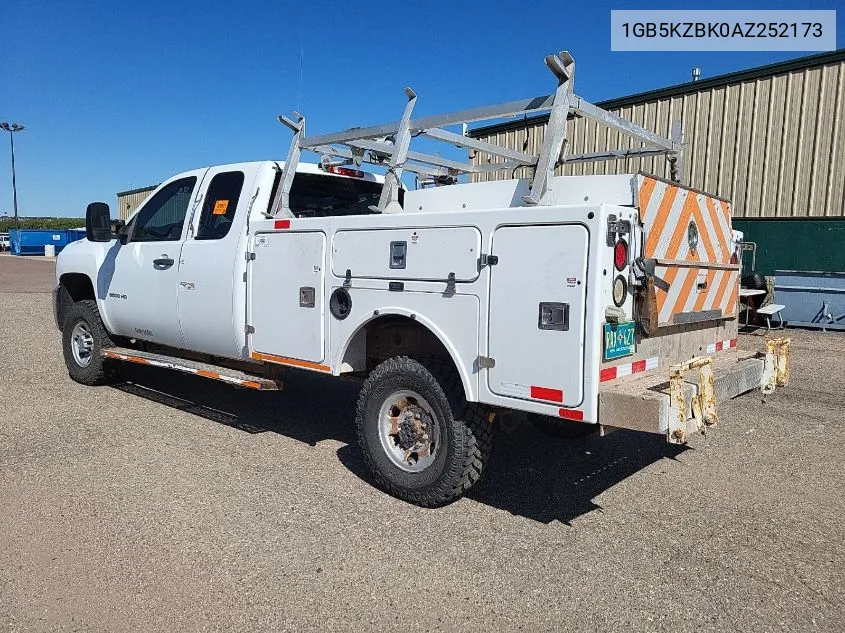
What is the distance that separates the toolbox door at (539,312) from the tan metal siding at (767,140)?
10.1 metres

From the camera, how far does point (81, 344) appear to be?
740cm

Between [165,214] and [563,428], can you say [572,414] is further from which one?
[165,214]

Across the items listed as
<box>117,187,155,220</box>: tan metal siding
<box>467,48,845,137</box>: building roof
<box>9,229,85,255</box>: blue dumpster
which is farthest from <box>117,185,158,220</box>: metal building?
<box>467,48,845,137</box>: building roof

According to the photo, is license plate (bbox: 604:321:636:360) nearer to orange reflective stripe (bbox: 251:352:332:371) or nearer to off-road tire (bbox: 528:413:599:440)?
off-road tire (bbox: 528:413:599:440)

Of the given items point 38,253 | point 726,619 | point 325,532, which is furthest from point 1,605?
point 38,253

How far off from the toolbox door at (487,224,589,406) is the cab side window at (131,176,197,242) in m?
3.48

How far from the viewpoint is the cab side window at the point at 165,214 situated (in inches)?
241

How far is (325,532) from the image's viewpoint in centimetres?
386

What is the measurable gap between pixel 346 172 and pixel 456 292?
99.6 inches

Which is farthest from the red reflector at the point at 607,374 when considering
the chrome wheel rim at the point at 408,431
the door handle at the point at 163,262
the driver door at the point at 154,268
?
the door handle at the point at 163,262

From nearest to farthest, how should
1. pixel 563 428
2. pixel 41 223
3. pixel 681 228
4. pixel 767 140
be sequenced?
pixel 681 228 < pixel 563 428 < pixel 767 140 < pixel 41 223

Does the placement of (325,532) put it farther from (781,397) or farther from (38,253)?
(38,253)

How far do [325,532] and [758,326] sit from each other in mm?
11983

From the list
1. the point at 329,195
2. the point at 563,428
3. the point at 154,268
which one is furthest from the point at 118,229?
the point at 563,428
